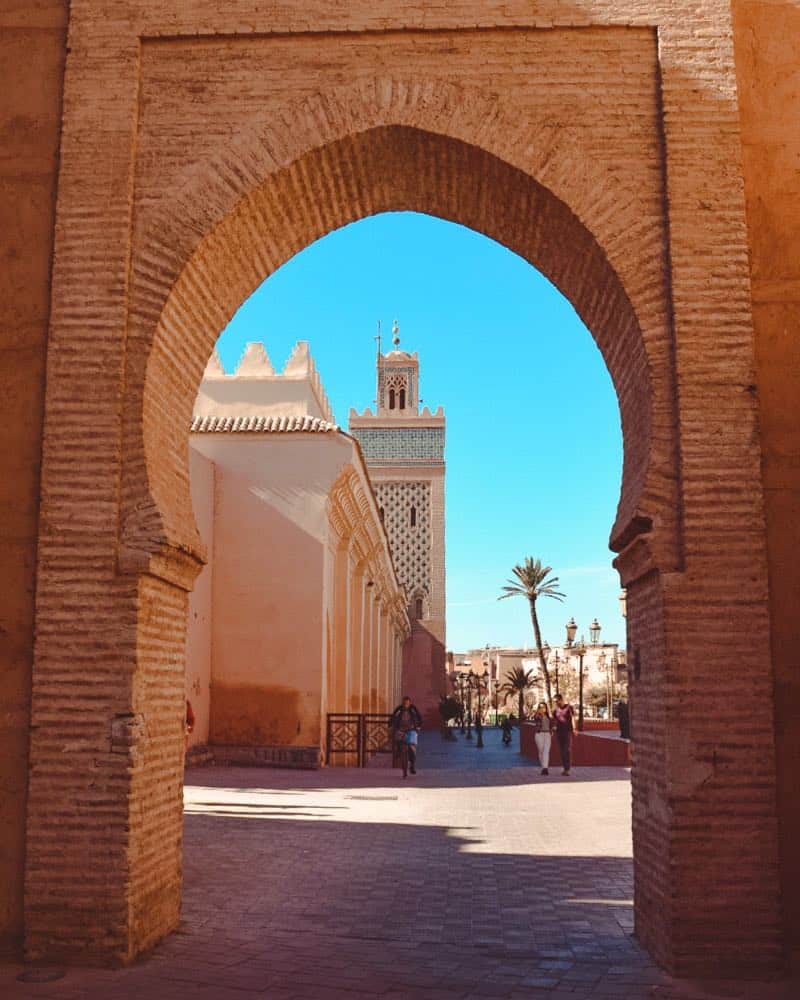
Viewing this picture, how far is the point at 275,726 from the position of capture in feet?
56.9

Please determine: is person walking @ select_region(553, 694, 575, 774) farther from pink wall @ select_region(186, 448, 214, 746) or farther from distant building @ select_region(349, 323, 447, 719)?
distant building @ select_region(349, 323, 447, 719)

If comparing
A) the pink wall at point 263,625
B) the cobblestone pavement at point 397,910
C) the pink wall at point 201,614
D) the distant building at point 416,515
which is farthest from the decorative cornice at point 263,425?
the distant building at point 416,515

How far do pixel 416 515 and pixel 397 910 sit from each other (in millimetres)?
35661

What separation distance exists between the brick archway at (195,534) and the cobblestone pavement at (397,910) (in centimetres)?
35

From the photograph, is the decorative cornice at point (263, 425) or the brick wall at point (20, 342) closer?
the brick wall at point (20, 342)

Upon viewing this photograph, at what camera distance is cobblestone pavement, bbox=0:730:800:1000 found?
507 cm

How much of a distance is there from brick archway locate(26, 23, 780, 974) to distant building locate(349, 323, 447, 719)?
35225mm

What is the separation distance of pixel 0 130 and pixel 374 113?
84.4 inches

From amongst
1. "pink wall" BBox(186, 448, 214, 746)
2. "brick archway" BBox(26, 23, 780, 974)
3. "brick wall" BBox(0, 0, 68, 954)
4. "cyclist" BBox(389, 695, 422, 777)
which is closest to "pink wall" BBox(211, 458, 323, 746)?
"pink wall" BBox(186, 448, 214, 746)

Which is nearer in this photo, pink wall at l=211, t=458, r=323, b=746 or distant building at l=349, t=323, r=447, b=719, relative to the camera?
pink wall at l=211, t=458, r=323, b=746

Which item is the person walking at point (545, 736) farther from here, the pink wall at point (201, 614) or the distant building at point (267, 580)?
the pink wall at point (201, 614)

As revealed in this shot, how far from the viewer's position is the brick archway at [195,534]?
17.8 ft

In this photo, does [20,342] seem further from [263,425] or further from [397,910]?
[263,425]

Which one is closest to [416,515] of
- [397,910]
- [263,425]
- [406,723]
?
[263,425]
